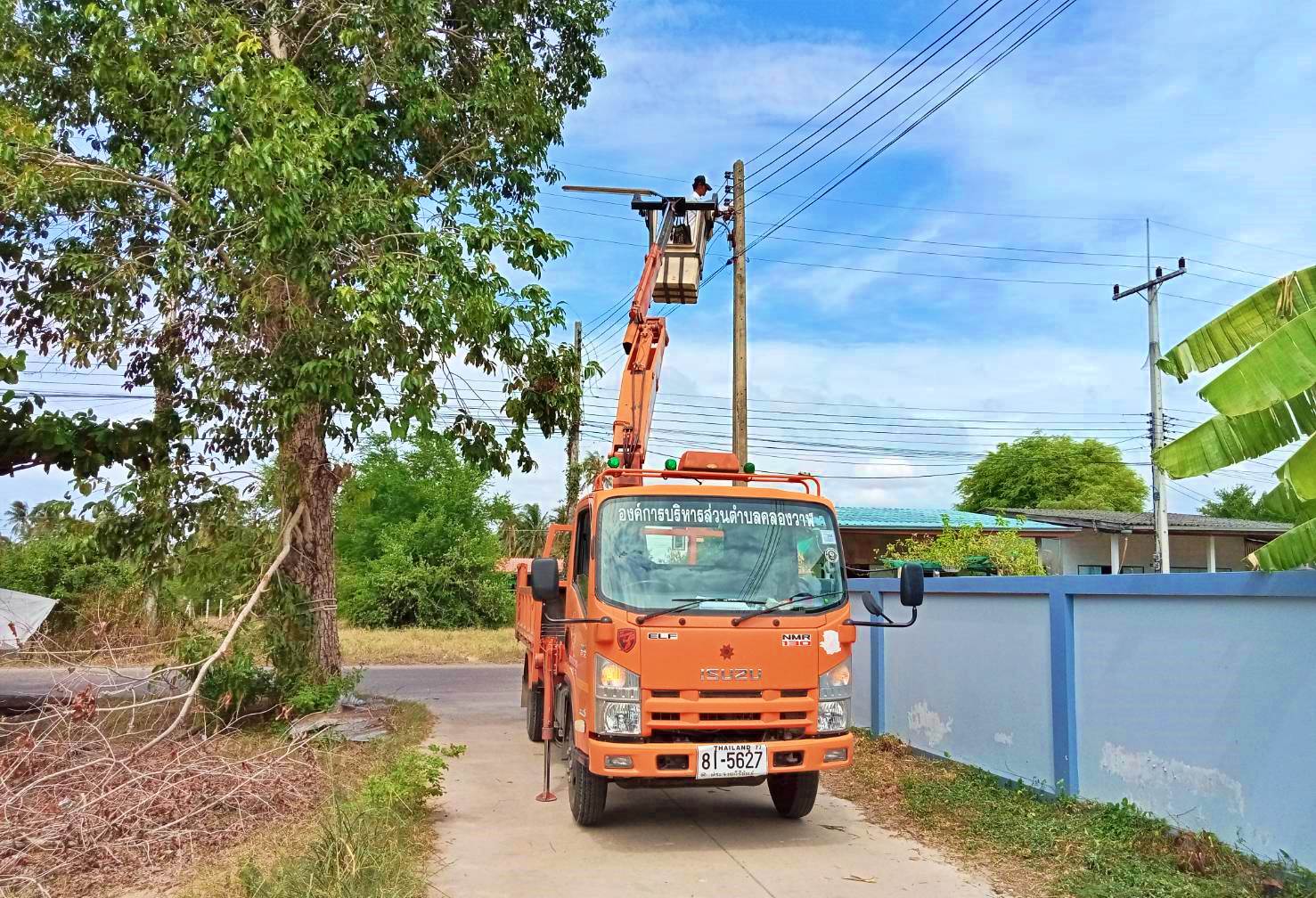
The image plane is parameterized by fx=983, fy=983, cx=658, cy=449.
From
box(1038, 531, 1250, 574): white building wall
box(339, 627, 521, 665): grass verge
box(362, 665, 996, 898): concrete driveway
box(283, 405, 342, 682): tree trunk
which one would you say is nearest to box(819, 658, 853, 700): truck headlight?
box(362, 665, 996, 898): concrete driveway

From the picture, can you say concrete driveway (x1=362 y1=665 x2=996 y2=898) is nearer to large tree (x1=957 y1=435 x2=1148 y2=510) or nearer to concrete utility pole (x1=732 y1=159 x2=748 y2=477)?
concrete utility pole (x1=732 y1=159 x2=748 y2=477)

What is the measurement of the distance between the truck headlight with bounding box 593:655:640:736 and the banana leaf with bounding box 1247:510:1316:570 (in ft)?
12.1

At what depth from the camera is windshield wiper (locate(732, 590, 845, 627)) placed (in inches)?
259

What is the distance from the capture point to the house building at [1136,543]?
2980cm

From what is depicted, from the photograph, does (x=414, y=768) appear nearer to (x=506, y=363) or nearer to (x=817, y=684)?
(x=817, y=684)

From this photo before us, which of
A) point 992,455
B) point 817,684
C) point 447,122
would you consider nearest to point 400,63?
point 447,122

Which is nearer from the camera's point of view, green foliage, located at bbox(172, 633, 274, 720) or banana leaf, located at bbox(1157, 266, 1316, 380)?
banana leaf, located at bbox(1157, 266, 1316, 380)

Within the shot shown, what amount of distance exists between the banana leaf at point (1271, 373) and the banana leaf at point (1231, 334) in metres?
0.69

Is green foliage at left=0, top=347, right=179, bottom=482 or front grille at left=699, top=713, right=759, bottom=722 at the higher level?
green foliage at left=0, top=347, right=179, bottom=482

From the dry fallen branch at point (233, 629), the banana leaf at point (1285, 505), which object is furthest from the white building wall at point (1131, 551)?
the banana leaf at point (1285, 505)

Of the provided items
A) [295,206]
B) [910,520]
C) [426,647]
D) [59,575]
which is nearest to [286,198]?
[295,206]

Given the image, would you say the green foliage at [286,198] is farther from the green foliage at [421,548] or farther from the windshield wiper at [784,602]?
the green foliage at [421,548]

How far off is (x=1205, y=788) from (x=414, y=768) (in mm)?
5346

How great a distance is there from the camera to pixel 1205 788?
236 inches
